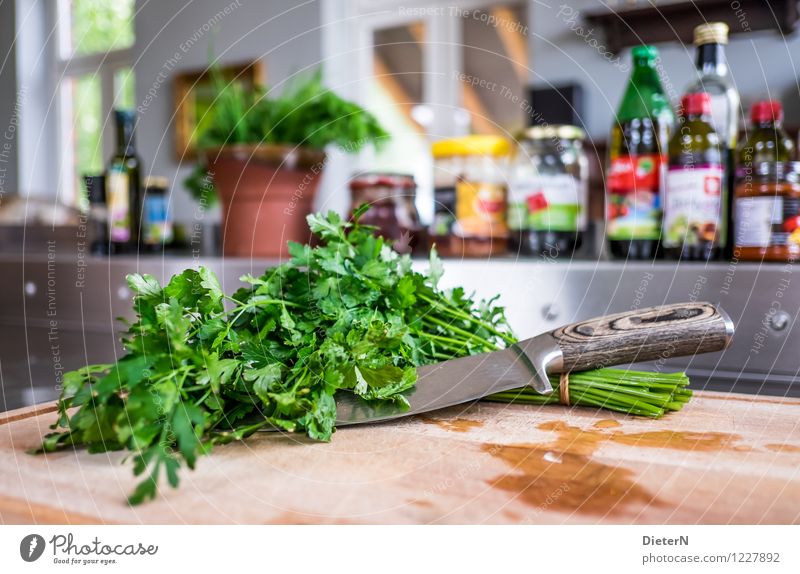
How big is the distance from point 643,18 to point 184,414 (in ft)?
5.84

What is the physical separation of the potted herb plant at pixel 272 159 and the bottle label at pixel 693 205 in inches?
24.8

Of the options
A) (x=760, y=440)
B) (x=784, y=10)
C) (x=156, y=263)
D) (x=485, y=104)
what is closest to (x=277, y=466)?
(x=760, y=440)

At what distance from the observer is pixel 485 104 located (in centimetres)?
460

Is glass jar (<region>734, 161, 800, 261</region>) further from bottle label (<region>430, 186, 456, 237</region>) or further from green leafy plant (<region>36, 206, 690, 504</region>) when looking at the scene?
bottle label (<region>430, 186, 456, 237</region>)

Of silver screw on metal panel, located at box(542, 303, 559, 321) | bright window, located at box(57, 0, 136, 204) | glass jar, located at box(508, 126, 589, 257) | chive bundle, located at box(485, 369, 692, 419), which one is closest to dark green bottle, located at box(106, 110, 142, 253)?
glass jar, located at box(508, 126, 589, 257)

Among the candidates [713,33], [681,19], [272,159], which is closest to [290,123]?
[272,159]

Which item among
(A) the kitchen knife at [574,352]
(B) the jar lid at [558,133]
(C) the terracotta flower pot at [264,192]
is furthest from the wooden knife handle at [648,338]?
(C) the terracotta flower pot at [264,192]

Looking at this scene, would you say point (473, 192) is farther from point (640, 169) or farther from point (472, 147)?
point (640, 169)

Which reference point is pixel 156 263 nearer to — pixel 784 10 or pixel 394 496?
pixel 394 496

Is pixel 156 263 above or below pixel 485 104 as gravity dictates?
below

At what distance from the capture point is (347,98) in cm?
267

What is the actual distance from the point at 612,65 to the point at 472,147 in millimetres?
826

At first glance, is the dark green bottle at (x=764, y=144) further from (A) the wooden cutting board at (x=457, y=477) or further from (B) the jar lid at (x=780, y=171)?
(A) the wooden cutting board at (x=457, y=477)
